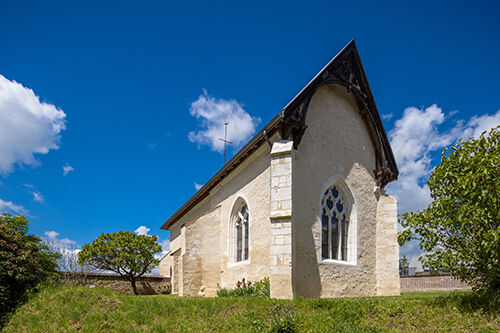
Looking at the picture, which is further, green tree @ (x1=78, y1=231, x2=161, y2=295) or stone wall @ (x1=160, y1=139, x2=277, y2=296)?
green tree @ (x1=78, y1=231, x2=161, y2=295)

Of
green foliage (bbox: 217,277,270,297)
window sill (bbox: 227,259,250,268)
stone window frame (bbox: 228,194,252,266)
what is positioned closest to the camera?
green foliage (bbox: 217,277,270,297)

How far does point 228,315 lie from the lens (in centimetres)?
983

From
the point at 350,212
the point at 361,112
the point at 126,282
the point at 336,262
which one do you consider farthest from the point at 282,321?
the point at 126,282

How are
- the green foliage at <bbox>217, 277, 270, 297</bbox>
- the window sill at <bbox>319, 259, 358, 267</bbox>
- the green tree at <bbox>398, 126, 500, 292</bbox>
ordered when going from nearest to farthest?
the green tree at <bbox>398, 126, 500, 292</bbox> → the green foliage at <bbox>217, 277, 270, 297</bbox> → the window sill at <bbox>319, 259, 358, 267</bbox>

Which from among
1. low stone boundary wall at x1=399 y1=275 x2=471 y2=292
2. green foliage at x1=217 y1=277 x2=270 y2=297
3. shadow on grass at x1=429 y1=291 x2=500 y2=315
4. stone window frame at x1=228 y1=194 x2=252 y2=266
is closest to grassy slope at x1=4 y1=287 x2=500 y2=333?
shadow on grass at x1=429 y1=291 x2=500 y2=315

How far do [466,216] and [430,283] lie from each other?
15116mm

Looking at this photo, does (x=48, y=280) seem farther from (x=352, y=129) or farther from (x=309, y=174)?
(x=352, y=129)

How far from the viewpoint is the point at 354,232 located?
16.1 meters

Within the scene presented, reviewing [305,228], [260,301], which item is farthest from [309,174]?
[260,301]

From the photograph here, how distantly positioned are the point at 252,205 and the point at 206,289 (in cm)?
495

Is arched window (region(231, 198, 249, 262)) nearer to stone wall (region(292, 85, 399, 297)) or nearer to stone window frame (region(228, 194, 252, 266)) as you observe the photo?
stone window frame (region(228, 194, 252, 266))

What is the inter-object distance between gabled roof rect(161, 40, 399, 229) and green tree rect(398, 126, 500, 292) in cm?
524

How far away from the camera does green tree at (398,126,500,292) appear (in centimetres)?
826

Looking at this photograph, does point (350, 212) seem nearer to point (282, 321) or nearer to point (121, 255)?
point (282, 321)
